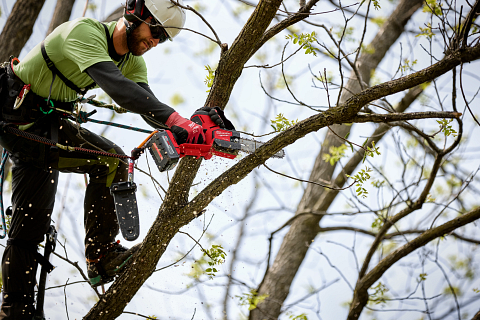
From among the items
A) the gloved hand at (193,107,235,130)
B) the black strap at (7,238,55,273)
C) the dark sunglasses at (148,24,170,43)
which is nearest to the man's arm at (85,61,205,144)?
the gloved hand at (193,107,235,130)

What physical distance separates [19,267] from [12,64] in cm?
140

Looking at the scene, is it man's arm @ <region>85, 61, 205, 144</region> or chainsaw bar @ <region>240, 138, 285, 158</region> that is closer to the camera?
man's arm @ <region>85, 61, 205, 144</region>

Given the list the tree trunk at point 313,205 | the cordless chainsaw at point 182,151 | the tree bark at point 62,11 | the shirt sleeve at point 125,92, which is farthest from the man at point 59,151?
the tree bark at point 62,11

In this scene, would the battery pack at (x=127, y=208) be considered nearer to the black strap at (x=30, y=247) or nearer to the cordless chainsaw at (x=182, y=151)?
the cordless chainsaw at (x=182, y=151)

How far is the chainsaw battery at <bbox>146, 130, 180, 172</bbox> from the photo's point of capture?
2.03 m

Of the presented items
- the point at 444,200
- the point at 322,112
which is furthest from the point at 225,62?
the point at 444,200

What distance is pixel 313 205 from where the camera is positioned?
579 cm

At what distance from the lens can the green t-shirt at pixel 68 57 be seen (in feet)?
7.29

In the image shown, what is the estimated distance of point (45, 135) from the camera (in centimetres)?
254

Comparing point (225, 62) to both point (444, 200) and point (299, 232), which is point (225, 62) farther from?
point (444, 200)

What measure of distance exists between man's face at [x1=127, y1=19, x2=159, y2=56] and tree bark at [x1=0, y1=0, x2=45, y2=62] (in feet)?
9.01

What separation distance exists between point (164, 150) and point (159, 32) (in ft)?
3.46

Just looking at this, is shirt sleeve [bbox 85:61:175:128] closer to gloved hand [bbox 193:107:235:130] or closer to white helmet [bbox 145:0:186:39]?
gloved hand [bbox 193:107:235:130]

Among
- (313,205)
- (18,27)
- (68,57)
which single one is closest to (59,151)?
(68,57)
